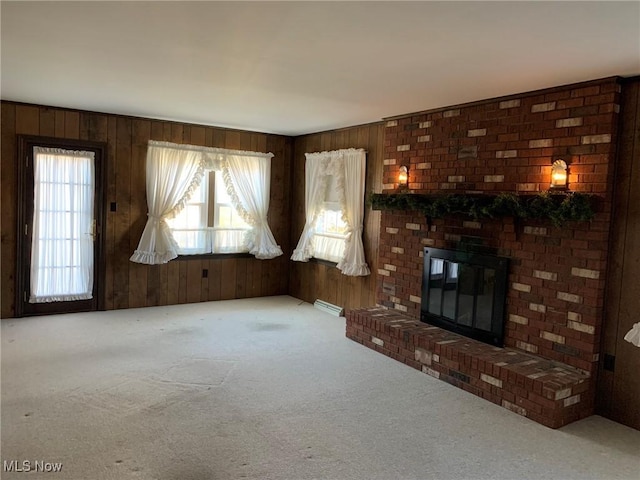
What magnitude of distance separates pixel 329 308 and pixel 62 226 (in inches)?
136

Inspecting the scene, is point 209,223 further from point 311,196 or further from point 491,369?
point 491,369

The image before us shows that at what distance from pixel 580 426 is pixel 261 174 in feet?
16.6

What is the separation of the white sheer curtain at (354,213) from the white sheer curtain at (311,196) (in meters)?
0.54

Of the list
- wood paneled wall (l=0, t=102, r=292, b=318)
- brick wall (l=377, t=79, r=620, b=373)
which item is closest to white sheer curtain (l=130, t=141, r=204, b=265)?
wood paneled wall (l=0, t=102, r=292, b=318)

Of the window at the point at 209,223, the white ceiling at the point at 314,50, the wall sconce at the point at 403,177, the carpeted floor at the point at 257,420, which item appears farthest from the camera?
the window at the point at 209,223

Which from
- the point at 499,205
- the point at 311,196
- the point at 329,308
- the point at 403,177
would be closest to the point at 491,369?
the point at 499,205

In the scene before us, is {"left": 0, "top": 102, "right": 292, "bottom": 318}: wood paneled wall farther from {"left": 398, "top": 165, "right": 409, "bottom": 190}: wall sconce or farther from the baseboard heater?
{"left": 398, "top": 165, "right": 409, "bottom": 190}: wall sconce

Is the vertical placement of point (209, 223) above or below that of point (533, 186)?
below

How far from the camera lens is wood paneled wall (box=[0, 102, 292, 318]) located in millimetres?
5316

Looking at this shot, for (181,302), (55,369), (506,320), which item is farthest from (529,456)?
(181,302)

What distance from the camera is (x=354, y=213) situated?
5824 millimetres

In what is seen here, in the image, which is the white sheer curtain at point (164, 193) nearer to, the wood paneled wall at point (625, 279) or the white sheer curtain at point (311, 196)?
the white sheer curtain at point (311, 196)

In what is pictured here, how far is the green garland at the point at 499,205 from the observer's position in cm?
333

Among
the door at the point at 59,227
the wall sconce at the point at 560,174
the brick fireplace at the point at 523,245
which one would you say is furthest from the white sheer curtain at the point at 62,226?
the wall sconce at the point at 560,174
